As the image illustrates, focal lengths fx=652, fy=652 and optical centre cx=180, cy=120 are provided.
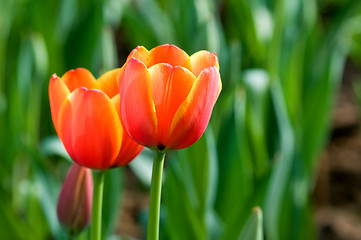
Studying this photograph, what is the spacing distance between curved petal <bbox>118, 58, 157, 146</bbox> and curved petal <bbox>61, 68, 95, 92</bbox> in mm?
83

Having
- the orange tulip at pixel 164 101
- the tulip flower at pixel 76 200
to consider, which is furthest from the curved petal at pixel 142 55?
the tulip flower at pixel 76 200

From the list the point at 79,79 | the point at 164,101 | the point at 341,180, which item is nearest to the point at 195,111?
the point at 164,101

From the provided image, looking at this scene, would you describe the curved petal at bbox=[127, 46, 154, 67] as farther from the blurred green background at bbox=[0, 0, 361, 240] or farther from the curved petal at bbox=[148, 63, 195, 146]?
the blurred green background at bbox=[0, 0, 361, 240]

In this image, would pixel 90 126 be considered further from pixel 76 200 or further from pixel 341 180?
pixel 341 180

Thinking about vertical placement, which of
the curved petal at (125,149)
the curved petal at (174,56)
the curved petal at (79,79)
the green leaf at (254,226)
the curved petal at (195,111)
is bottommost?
the green leaf at (254,226)

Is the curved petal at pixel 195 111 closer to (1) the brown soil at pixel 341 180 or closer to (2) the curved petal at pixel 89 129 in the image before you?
(2) the curved petal at pixel 89 129

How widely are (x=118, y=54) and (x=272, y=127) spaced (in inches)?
59.3

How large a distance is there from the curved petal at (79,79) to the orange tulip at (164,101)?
0.27 ft

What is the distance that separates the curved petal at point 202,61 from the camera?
0.49 metres

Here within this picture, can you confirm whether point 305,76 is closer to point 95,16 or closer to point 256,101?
point 256,101

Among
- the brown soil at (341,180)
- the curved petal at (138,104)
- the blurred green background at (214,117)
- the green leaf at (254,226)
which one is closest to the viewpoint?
the curved petal at (138,104)

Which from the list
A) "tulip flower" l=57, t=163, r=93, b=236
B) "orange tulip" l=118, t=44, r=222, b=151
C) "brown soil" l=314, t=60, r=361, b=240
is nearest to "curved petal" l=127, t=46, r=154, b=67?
"orange tulip" l=118, t=44, r=222, b=151

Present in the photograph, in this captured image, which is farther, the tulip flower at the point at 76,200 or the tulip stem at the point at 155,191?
the tulip flower at the point at 76,200

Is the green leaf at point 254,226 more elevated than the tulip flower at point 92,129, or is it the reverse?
the tulip flower at point 92,129
